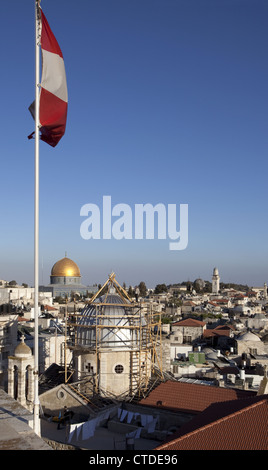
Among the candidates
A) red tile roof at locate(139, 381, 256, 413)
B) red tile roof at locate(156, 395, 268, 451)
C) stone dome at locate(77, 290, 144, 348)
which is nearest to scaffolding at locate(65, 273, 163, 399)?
stone dome at locate(77, 290, 144, 348)

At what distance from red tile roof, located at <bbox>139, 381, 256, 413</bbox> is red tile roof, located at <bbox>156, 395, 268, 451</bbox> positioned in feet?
26.1

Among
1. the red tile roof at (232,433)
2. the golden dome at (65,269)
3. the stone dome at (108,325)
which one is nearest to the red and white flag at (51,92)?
the red tile roof at (232,433)

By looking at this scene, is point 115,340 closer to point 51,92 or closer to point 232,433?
point 232,433

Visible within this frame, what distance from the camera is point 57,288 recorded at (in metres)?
109

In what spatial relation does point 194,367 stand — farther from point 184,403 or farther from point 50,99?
point 50,99

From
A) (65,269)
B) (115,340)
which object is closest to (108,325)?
(115,340)

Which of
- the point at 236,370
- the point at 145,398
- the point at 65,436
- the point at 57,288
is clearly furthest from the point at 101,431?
the point at 57,288

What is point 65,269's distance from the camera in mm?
111375

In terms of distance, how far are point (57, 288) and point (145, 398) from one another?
295 ft

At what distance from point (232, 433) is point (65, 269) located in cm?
10258

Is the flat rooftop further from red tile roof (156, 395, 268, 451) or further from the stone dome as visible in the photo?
the stone dome

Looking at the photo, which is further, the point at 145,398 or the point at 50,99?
the point at 145,398
